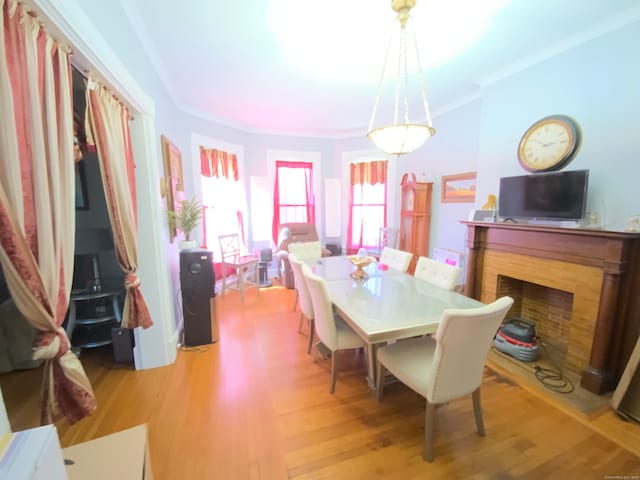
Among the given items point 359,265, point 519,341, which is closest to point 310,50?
point 359,265

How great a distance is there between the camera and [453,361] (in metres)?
1.34

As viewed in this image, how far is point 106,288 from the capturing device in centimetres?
241

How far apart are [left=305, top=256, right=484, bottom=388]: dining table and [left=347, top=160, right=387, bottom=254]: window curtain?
2.32 metres

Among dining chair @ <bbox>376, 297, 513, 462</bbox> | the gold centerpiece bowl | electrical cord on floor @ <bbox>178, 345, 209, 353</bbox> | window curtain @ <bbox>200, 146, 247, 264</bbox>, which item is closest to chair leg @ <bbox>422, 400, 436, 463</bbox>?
dining chair @ <bbox>376, 297, 513, 462</bbox>

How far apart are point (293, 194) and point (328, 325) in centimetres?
339

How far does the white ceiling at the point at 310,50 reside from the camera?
5.80 feet

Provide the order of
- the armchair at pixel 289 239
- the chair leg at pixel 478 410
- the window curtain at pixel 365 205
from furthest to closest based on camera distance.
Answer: the window curtain at pixel 365 205 → the armchair at pixel 289 239 → the chair leg at pixel 478 410

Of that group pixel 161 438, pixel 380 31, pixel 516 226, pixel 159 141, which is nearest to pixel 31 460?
pixel 161 438

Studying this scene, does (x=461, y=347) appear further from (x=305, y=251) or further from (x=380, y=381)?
(x=305, y=251)

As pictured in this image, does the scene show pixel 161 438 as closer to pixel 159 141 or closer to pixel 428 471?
pixel 428 471

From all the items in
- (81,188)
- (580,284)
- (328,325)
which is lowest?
(328,325)

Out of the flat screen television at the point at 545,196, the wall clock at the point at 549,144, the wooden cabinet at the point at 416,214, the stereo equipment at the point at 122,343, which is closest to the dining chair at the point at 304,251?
the wooden cabinet at the point at 416,214

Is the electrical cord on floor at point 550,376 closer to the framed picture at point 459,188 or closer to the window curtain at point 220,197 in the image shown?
the framed picture at point 459,188

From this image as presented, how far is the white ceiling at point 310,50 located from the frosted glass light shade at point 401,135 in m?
0.78
